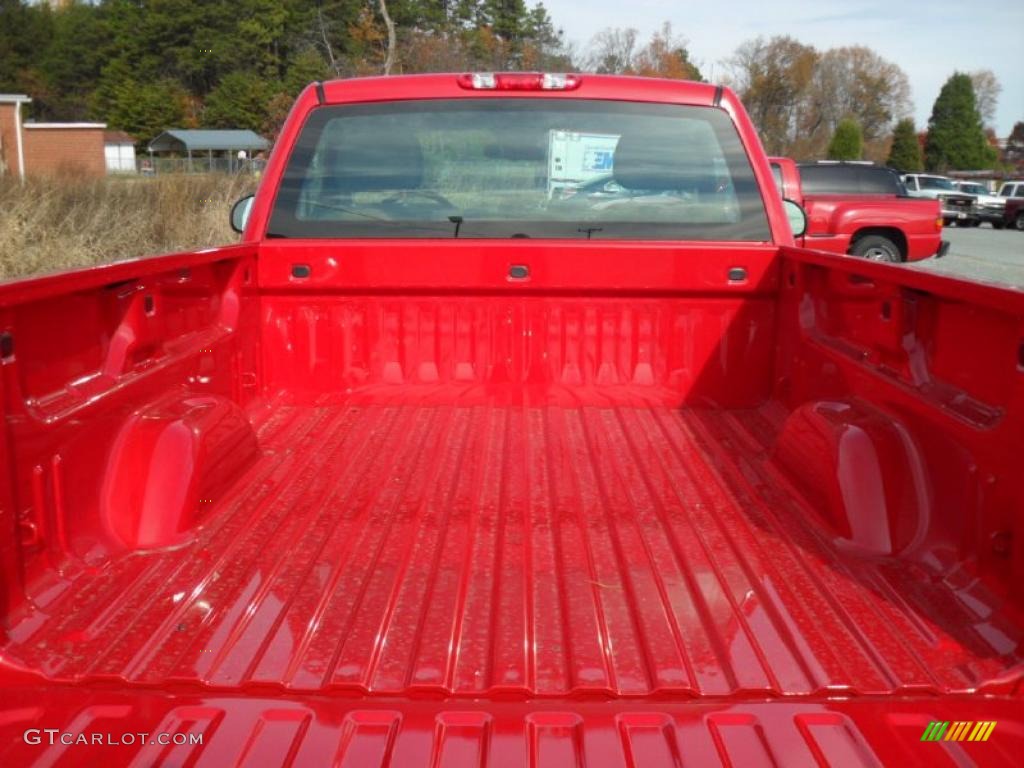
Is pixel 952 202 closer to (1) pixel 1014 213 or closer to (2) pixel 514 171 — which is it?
(1) pixel 1014 213

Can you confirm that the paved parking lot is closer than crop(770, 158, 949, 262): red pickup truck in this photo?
No

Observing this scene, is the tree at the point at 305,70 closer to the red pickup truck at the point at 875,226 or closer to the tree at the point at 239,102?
the tree at the point at 239,102

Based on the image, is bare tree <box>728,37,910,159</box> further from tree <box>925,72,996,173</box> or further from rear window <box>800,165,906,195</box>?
rear window <box>800,165,906,195</box>

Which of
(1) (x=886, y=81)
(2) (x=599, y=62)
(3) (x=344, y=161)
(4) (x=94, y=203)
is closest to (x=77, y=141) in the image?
(2) (x=599, y=62)

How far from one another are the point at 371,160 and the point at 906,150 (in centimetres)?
7055

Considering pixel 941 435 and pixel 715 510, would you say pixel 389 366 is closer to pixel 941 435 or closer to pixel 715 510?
pixel 715 510

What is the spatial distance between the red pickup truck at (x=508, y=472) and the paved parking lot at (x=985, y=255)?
33.8 ft

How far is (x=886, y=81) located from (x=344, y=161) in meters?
88.0

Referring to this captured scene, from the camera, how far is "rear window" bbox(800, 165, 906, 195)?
1794 cm

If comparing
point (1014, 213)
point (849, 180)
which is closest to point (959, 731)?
point (849, 180)

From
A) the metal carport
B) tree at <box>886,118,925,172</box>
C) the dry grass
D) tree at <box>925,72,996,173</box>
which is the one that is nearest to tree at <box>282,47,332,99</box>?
the metal carport

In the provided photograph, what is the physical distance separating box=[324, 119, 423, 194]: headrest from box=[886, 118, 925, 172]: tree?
69170 mm

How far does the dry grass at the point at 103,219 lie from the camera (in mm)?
11750

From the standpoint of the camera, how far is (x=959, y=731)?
1.71m
